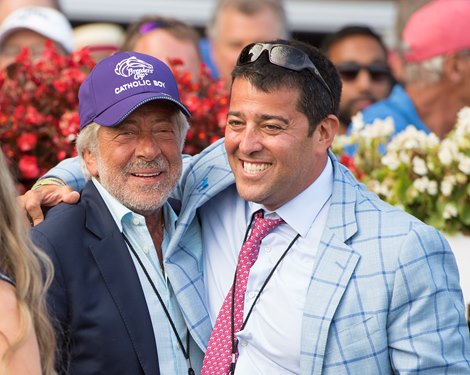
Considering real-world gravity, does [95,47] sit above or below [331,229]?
above

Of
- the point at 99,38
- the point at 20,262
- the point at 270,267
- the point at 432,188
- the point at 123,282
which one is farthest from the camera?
the point at 99,38

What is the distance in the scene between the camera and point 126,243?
12.7ft

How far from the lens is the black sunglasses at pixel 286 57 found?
3844mm

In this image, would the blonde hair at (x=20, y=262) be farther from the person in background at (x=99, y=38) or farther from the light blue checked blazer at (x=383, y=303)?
the person in background at (x=99, y=38)

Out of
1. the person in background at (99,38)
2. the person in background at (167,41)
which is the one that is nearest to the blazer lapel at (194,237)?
the person in background at (167,41)

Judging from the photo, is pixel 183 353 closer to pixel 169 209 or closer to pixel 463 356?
pixel 169 209

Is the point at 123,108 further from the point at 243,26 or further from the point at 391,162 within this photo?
the point at 243,26

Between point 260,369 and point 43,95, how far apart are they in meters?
2.07

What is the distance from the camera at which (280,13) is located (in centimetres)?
A: 732

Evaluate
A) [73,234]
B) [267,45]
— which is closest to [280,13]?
[267,45]

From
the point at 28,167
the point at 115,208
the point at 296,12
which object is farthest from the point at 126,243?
the point at 296,12

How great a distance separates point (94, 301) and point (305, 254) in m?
0.76

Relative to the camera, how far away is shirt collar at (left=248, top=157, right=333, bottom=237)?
3.87m

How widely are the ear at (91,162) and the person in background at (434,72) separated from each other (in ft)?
10.1
